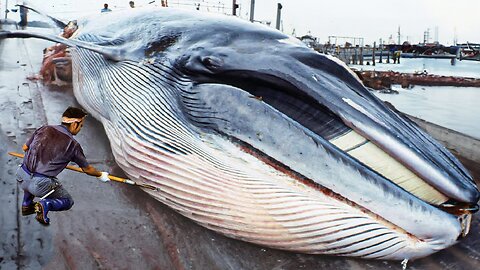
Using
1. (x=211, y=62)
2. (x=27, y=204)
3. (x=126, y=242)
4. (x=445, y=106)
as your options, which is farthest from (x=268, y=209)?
(x=445, y=106)

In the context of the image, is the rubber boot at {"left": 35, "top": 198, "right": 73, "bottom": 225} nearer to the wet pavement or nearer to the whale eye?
the wet pavement

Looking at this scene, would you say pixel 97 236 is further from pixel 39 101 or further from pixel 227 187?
pixel 39 101

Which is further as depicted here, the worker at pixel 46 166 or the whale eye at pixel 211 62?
the whale eye at pixel 211 62

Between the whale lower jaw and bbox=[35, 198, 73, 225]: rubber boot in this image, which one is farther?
bbox=[35, 198, 73, 225]: rubber boot

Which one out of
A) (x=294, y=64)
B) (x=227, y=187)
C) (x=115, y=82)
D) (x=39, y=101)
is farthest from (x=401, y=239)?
(x=39, y=101)

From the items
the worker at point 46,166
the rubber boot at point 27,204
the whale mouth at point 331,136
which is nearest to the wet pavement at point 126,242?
the rubber boot at point 27,204

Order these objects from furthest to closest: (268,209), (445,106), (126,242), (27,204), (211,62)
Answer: (445,106) < (211,62) < (27,204) < (126,242) < (268,209)

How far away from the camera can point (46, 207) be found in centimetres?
344

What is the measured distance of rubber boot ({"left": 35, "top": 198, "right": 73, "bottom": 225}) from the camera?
11.2 feet

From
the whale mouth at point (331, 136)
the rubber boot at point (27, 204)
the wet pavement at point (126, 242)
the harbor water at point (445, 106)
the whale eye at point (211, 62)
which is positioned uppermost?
the whale eye at point (211, 62)

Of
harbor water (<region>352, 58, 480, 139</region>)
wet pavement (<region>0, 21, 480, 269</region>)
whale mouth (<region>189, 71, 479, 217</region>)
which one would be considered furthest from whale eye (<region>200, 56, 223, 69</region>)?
harbor water (<region>352, 58, 480, 139</region>)

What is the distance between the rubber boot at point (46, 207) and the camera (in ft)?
11.2

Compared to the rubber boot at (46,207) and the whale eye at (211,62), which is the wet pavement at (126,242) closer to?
the rubber boot at (46,207)

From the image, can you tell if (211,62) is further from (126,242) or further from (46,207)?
(46,207)
